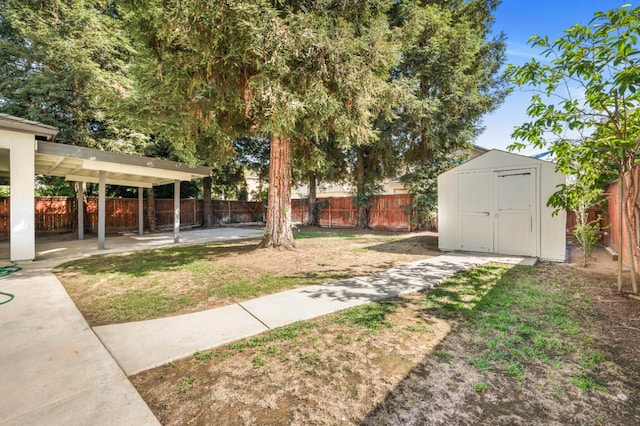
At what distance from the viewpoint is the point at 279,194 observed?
7344 millimetres

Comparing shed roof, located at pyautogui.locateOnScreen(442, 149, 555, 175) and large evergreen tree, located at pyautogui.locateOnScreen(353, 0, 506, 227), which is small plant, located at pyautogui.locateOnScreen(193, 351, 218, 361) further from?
large evergreen tree, located at pyautogui.locateOnScreen(353, 0, 506, 227)

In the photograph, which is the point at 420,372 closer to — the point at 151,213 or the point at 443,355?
the point at 443,355

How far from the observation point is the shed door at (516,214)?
6.57m

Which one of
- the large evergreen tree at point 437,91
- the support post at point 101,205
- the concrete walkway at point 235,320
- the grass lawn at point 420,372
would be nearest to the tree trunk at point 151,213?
the support post at point 101,205

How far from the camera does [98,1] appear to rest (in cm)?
1213

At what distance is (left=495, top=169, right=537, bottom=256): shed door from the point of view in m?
6.57

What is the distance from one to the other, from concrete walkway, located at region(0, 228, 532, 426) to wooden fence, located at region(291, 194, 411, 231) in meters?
9.81

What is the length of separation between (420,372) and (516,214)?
6.24m

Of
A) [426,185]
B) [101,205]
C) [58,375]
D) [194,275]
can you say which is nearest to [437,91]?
[426,185]

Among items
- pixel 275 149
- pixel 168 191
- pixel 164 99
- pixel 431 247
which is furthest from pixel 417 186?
pixel 168 191

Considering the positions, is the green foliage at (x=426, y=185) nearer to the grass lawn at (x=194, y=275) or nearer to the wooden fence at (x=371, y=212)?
the wooden fence at (x=371, y=212)

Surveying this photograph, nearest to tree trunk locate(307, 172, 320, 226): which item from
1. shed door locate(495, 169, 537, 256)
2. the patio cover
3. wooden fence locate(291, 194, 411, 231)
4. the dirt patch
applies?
wooden fence locate(291, 194, 411, 231)

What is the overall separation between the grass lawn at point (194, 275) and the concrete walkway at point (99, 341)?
0.98 ft

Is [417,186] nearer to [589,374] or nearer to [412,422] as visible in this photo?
[589,374]
